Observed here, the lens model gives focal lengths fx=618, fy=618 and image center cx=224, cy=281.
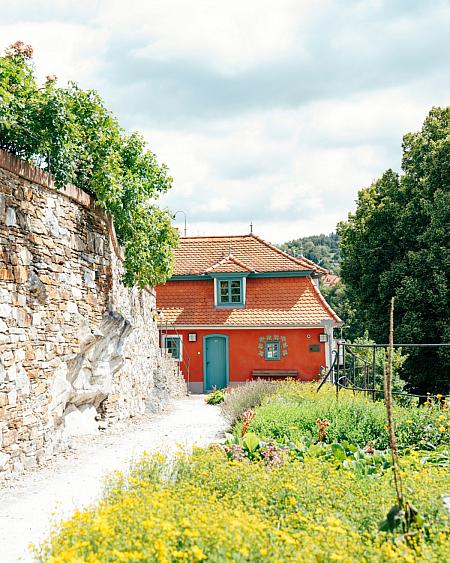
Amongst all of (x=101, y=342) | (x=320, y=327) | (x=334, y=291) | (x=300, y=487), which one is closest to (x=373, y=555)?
(x=300, y=487)

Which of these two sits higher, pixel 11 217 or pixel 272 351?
pixel 11 217

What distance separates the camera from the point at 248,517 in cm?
452

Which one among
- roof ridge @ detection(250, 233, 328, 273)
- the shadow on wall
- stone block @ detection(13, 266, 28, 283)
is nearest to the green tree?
roof ridge @ detection(250, 233, 328, 273)

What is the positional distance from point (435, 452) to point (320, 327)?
44.3ft

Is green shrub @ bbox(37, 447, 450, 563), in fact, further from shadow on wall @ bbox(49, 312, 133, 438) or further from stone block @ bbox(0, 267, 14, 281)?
shadow on wall @ bbox(49, 312, 133, 438)

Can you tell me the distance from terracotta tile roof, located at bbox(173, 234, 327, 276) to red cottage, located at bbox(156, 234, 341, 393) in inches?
1.7

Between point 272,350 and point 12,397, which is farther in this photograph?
point 272,350

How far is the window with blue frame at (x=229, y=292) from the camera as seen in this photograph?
73.6 ft

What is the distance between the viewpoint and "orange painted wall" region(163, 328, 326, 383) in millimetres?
21406

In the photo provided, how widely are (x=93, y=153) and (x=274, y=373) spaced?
494 inches

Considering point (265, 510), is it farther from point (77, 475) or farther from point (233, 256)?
point (233, 256)

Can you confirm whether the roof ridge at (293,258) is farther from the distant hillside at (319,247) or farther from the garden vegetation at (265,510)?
the distant hillside at (319,247)

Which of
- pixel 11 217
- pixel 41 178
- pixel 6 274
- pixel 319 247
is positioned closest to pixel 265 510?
pixel 6 274

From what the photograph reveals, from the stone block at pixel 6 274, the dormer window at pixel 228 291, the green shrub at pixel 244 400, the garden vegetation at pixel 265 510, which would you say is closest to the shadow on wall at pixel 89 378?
the stone block at pixel 6 274
